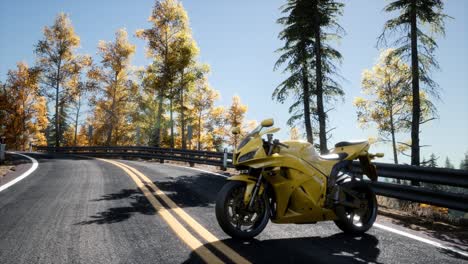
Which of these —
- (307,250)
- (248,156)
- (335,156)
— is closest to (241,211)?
(248,156)

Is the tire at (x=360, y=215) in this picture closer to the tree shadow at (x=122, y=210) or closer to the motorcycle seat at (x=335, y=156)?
the motorcycle seat at (x=335, y=156)

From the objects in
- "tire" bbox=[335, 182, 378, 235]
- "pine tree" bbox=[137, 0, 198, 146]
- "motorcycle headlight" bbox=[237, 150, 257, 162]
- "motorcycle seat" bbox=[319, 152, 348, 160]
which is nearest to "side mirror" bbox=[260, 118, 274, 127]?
"motorcycle headlight" bbox=[237, 150, 257, 162]

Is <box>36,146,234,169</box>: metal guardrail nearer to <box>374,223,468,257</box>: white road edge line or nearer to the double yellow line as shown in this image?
the double yellow line

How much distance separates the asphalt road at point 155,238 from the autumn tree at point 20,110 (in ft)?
139

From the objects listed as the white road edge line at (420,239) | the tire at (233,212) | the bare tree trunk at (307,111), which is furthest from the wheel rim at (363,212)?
the bare tree trunk at (307,111)

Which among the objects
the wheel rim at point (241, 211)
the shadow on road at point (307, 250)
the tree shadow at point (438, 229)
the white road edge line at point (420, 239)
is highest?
the wheel rim at point (241, 211)

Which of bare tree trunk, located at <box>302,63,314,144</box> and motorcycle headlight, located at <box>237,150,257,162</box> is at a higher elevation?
bare tree trunk, located at <box>302,63,314,144</box>

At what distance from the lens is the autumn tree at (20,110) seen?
4266 cm

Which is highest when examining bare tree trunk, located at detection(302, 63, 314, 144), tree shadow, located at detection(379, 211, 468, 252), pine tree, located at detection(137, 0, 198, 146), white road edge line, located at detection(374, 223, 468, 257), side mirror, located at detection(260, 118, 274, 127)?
pine tree, located at detection(137, 0, 198, 146)

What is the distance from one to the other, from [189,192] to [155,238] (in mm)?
3682

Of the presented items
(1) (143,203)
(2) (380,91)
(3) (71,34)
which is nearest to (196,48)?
(3) (71,34)

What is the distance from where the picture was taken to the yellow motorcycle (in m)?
4.16

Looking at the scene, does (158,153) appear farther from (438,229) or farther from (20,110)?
(20,110)

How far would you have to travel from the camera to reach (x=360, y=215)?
201 inches
